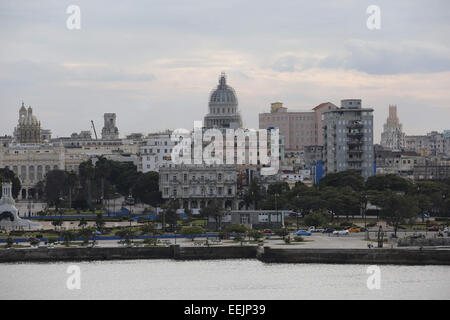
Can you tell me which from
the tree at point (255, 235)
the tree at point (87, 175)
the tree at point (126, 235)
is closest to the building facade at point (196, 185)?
the tree at point (87, 175)

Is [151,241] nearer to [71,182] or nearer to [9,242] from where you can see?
[9,242]

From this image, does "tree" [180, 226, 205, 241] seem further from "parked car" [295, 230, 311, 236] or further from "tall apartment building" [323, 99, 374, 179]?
"tall apartment building" [323, 99, 374, 179]

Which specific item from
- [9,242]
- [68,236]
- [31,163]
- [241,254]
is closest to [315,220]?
[241,254]

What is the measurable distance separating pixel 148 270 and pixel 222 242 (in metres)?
11.3

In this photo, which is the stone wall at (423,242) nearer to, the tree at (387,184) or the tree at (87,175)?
the tree at (387,184)

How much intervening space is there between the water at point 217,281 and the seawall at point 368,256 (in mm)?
1050

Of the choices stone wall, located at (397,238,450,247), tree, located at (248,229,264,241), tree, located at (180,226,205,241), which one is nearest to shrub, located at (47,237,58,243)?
tree, located at (180,226,205,241)

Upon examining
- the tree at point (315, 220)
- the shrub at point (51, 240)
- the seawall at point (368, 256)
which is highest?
the tree at point (315, 220)

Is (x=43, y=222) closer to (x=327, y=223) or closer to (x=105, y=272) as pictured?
(x=327, y=223)

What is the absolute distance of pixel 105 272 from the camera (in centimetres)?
7731

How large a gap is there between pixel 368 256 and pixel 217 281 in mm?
11776

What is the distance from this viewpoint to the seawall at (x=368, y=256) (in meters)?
79.7

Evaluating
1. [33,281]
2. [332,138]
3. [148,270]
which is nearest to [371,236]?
[148,270]

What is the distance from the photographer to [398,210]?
9356cm
